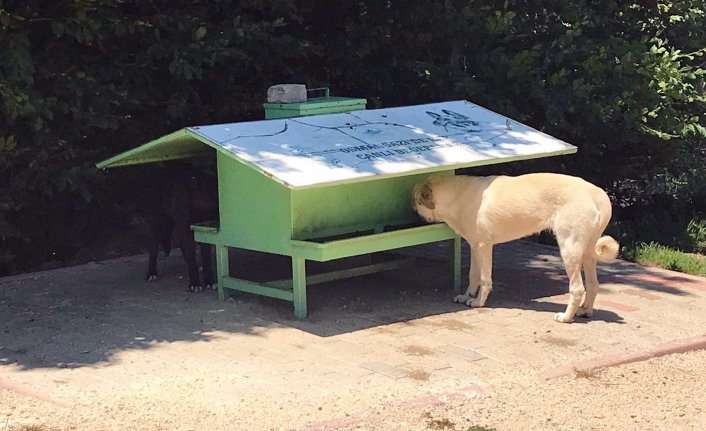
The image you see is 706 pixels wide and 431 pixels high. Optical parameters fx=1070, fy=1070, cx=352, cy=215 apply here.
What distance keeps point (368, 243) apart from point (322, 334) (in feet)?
2.37

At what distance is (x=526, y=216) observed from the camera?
729 centimetres

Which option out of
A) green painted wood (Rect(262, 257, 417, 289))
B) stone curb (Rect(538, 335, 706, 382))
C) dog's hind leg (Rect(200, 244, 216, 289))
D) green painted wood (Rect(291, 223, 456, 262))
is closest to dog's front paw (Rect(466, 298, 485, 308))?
green painted wood (Rect(291, 223, 456, 262))

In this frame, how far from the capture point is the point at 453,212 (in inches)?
300

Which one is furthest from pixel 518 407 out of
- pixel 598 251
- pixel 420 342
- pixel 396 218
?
pixel 396 218

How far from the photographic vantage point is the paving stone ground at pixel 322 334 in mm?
5992

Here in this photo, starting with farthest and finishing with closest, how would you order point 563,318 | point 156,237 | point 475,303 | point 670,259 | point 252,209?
point 670,259, point 156,237, point 475,303, point 252,209, point 563,318

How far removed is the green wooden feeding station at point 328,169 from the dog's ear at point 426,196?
17cm

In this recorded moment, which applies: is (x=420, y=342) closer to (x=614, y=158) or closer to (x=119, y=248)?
(x=119, y=248)

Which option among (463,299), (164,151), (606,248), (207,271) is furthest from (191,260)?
(606,248)

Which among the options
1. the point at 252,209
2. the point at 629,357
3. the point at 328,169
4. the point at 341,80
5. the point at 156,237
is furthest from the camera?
the point at 341,80

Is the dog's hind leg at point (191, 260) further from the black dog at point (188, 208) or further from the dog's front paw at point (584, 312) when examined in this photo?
the dog's front paw at point (584, 312)

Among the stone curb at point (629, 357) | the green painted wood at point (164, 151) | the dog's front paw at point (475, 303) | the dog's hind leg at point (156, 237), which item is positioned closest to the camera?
the stone curb at point (629, 357)

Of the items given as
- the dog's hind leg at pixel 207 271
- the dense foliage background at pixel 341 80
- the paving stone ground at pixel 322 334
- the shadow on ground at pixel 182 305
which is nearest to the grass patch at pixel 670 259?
the paving stone ground at pixel 322 334

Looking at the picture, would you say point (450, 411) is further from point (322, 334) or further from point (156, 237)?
point (156, 237)
